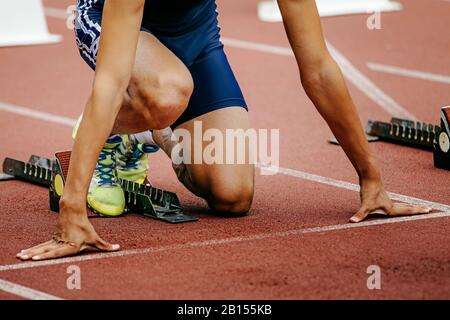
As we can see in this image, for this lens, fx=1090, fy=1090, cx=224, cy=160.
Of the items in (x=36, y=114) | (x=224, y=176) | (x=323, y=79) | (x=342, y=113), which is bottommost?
(x=224, y=176)

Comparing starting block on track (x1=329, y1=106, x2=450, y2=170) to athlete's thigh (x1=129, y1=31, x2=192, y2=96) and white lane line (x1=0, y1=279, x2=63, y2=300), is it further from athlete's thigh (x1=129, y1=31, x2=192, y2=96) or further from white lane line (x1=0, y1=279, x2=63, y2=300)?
white lane line (x1=0, y1=279, x2=63, y2=300)

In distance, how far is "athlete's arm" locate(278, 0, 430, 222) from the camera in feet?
16.1

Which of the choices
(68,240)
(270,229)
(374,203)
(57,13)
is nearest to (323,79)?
(374,203)

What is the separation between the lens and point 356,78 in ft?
29.4

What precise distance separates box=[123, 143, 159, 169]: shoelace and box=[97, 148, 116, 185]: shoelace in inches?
6.7

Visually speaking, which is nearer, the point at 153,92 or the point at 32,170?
the point at 153,92

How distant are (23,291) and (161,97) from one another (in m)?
1.25

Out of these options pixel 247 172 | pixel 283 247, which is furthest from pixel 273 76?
pixel 283 247

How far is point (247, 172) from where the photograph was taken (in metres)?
5.35

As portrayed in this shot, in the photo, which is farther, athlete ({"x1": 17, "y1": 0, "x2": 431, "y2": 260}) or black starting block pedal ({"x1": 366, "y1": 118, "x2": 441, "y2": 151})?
black starting block pedal ({"x1": 366, "y1": 118, "x2": 441, "y2": 151})

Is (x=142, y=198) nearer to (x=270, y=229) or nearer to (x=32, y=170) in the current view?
(x=270, y=229)

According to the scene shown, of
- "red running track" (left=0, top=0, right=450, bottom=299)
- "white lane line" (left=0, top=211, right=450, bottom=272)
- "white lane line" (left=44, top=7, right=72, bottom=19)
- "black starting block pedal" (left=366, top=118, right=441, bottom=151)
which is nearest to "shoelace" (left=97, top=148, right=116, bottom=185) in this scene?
"red running track" (left=0, top=0, right=450, bottom=299)

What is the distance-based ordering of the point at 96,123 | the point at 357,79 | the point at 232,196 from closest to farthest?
the point at 96,123, the point at 232,196, the point at 357,79

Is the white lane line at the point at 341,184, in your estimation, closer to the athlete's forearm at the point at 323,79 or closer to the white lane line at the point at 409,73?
the athlete's forearm at the point at 323,79
